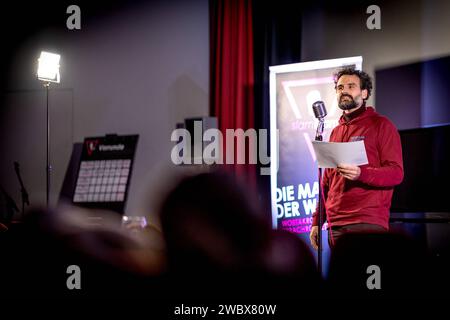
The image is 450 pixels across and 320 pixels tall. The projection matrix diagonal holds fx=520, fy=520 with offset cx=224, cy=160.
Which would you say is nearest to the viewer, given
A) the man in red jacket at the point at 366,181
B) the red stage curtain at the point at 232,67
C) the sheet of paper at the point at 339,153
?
the sheet of paper at the point at 339,153

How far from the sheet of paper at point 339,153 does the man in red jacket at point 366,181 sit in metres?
0.13

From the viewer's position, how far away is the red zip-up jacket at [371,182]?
301 cm

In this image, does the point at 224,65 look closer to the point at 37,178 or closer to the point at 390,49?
the point at 390,49

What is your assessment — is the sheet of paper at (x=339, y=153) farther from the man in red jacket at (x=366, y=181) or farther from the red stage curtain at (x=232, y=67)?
the red stage curtain at (x=232, y=67)

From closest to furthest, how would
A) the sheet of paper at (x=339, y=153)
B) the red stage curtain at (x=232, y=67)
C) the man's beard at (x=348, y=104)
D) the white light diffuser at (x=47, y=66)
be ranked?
the sheet of paper at (x=339, y=153), the man's beard at (x=348, y=104), the white light diffuser at (x=47, y=66), the red stage curtain at (x=232, y=67)

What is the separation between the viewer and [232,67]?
16.9 ft

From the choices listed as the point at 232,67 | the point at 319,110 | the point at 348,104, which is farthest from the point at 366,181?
the point at 232,67

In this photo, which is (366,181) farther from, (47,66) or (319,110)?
(47,66)

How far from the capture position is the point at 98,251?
121 cm

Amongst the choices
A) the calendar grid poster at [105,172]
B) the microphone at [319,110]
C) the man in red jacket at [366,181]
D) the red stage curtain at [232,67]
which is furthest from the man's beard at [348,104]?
the calendar grid poster at [105,172]

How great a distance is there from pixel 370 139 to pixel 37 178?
4.05m

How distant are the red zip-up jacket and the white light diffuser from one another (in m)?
2.82

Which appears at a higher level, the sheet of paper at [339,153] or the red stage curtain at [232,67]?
the red stage curtain at [232,67]
